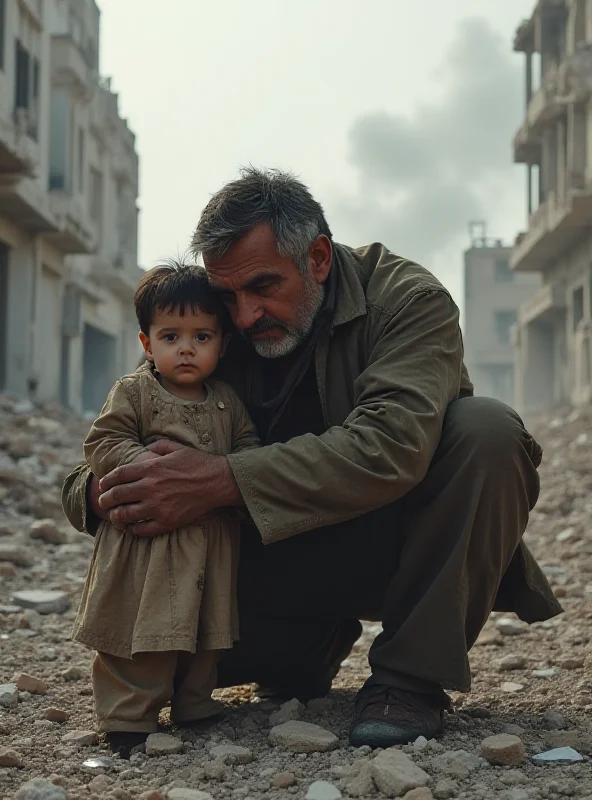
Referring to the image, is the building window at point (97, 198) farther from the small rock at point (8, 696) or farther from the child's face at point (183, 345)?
the child's face at point (183, 345)

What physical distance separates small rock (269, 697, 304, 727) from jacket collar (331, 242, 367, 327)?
1055 mm

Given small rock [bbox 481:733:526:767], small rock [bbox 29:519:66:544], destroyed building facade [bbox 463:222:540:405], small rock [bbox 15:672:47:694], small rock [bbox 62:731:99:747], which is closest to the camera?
small rock [bbox 481:733:526:767]

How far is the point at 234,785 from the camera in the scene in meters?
2.26

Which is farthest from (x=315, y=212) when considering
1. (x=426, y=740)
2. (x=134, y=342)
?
(x=134, y=342)

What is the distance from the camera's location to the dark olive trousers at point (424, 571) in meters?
2.55

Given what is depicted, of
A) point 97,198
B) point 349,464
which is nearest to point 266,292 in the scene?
point 349,464

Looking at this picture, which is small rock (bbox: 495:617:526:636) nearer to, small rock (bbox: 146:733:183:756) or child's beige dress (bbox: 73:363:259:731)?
child's beige dress (bbox: 73:363:259:731)

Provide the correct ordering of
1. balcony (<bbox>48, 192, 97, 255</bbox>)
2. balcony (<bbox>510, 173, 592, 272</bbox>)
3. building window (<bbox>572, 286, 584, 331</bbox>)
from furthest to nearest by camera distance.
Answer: building window (<bbox>572, 286, 584, 331</bbox>) → balcony (<bbox>48, 192, 97, 255</bbox>) → balcony (<bbox>510, 173, 592, 272</bbox>)

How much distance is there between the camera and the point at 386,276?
9.80 feet

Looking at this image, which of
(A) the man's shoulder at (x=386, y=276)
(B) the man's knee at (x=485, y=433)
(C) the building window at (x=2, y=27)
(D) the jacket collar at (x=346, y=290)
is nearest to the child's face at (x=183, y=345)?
(D) the jacket collar at (x=346, y=290)

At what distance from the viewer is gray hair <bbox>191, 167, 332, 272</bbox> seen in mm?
2863

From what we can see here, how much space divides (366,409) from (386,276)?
562 millimetres

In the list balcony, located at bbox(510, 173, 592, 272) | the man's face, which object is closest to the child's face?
the man's face

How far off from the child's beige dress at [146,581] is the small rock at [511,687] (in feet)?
3.49
